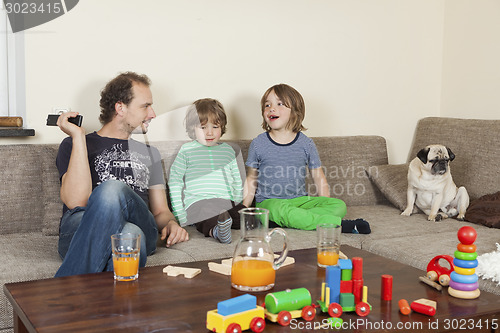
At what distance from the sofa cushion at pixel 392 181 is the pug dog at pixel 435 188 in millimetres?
65

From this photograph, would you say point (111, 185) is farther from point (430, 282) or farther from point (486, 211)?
point (486, 211)

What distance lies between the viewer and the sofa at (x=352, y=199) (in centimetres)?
215

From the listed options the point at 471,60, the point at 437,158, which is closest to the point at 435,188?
the point at 437,158

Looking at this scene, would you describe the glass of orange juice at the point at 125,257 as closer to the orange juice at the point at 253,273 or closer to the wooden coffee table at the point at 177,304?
the wooden coffee table at the point at 177,304

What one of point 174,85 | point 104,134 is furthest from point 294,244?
point 174,85

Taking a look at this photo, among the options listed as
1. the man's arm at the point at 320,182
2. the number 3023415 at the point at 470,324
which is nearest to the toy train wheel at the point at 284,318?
the number 3023415 at the point at 470,324

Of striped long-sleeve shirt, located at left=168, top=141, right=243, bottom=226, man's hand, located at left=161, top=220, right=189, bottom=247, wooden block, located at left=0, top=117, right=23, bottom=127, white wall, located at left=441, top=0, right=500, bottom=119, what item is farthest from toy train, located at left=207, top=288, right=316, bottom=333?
white wall, located at left=441, top=0, right=500, bottom=119

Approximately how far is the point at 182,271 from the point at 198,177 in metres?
1.11

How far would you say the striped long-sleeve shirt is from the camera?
105 inches

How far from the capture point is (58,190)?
2.49 metres

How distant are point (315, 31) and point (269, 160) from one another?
0.93 metres

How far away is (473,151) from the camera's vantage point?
125 inches

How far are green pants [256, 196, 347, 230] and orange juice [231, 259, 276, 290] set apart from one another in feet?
3.62

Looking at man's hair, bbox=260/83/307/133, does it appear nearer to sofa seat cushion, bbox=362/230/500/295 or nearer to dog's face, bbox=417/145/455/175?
dog's face, bbox=417/145/455/175
